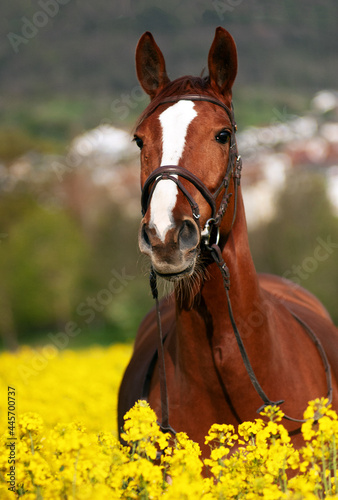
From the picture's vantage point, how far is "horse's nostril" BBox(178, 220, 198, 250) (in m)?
3.12

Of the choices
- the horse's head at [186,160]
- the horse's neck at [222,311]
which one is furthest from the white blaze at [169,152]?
the horse's neck at [222,311]

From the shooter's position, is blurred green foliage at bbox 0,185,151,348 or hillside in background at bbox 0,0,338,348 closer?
hillside in background at bbox 0,0,338,348

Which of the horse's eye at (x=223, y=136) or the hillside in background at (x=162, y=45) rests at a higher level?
the hillside in background at (x=162, y=45)

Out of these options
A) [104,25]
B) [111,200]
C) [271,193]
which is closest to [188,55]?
[104,25]

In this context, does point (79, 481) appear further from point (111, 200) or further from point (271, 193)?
point (111, 200)

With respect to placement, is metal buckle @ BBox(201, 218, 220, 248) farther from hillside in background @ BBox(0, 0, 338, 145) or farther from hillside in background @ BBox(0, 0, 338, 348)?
hillside in background @ BBox(0, 0, 338, 145)

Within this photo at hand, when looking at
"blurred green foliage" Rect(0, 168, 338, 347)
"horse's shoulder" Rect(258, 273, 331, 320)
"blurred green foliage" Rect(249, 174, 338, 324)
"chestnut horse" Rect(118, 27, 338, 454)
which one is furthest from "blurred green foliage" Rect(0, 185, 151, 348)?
"chestnut horse" Rect(118, 27, 338, 454)

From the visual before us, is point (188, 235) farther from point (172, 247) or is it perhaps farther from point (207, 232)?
point (207, 232)

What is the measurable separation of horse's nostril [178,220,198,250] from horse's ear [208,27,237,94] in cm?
114

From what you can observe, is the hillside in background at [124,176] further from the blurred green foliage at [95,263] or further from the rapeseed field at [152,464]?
the rapeseed field at [152,464]

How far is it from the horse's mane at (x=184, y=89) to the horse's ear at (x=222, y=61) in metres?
0.07

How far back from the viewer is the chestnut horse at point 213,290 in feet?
11.3

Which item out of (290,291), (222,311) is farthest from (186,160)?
(290,291)

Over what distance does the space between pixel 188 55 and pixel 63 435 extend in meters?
128
